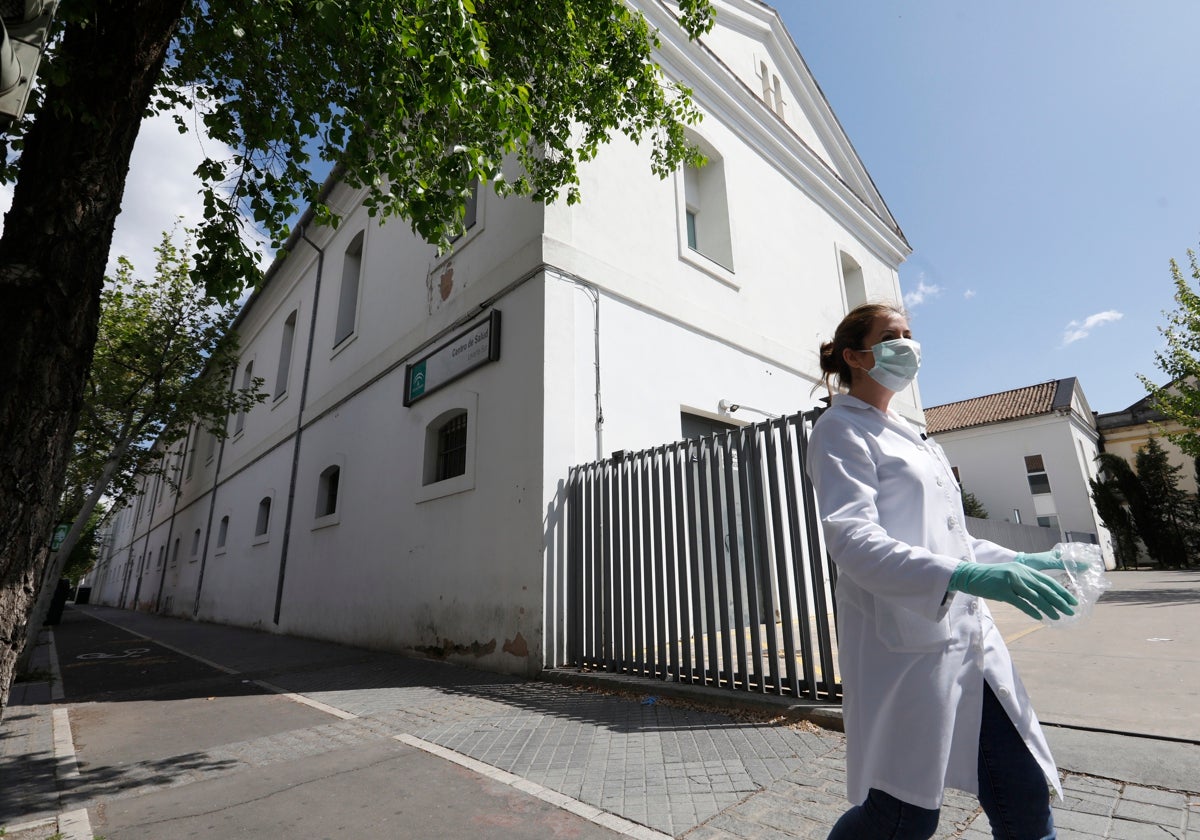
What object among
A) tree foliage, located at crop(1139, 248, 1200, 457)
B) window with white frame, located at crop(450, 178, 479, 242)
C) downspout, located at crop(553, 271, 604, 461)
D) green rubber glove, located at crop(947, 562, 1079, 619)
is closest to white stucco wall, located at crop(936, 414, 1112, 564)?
tree foliage, located at crop(1139, 248, 1200, 457)

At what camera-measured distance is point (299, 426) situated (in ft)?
41.8

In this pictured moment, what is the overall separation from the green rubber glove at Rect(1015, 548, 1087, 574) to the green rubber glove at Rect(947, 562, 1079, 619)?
11 centimetres

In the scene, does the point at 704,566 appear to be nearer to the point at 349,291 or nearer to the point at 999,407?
the point at 349,291

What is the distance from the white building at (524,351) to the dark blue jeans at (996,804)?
4.64 meters

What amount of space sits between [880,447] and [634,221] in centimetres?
708

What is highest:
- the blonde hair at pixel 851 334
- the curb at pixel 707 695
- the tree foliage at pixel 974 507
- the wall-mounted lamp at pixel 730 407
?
the tree foliage at pixel 974 507

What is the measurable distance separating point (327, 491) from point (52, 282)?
9370 millimetres

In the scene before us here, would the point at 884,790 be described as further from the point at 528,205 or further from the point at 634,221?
the point at 634,221

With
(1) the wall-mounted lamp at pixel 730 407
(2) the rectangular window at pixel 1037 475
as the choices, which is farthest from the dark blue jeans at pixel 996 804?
(2) the rectangular window at pixel 1037 475

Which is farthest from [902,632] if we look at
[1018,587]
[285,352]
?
[285,352]

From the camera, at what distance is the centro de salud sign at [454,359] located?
7195 mm

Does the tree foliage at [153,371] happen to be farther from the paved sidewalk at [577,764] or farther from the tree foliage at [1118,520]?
the tree foliage at [1118,520]

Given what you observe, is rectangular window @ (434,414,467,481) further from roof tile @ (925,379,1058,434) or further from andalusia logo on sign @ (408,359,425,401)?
roof tile @ (925,379,1058,434)

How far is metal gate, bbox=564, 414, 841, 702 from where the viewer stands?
14.0 ft
